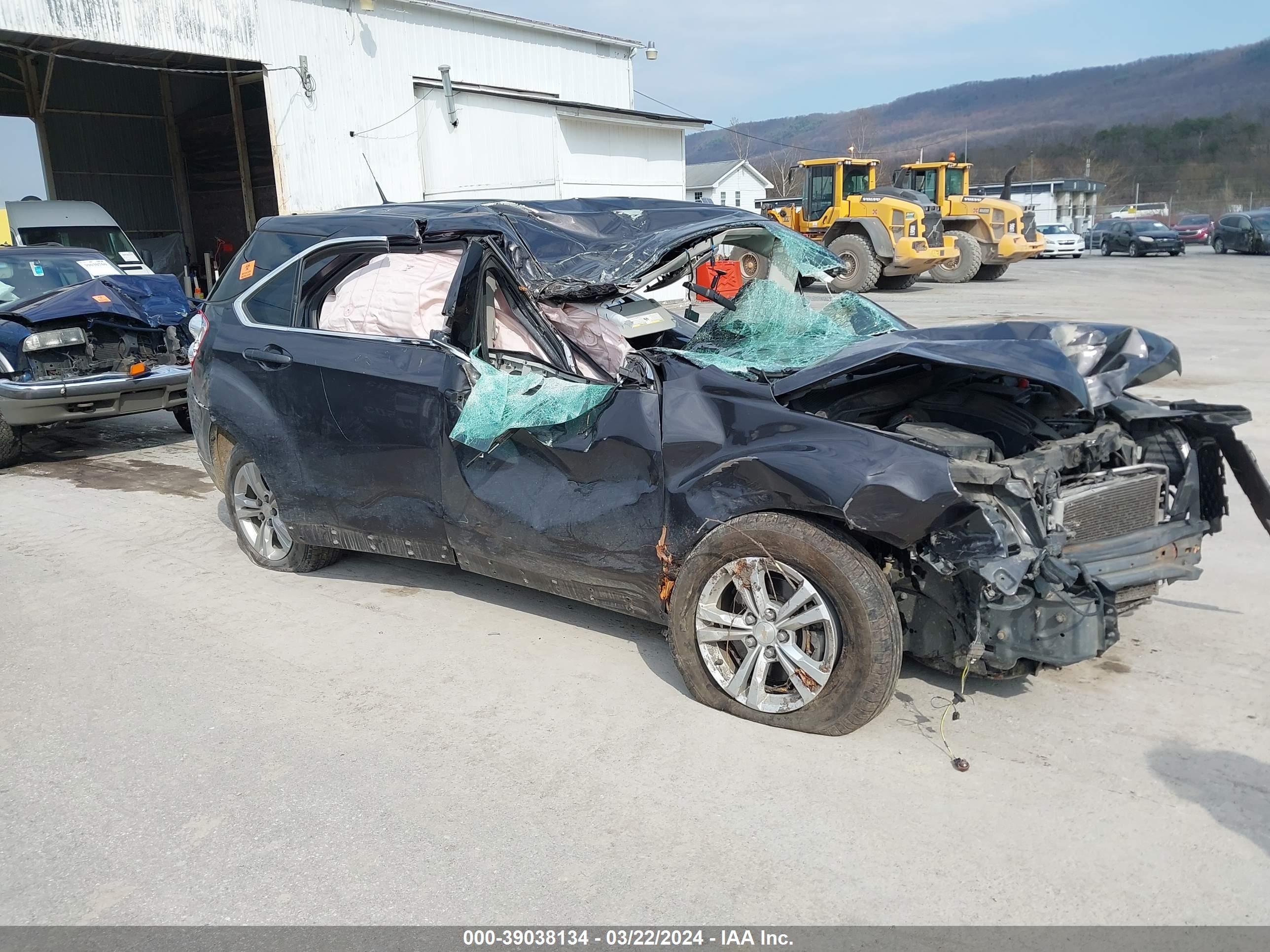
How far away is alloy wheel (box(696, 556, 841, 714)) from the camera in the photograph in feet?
11.3

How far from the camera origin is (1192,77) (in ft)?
546

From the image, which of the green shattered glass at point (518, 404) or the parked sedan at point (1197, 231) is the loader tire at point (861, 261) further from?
the parked sedan at point (1197, 231)

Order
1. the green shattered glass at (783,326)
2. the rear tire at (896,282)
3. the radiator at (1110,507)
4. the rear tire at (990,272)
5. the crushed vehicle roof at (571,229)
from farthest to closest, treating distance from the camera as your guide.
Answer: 1. the rear tire at (990,272)
2. the rear tire at (896,282)
3. the green shattered glass at (783,326)
4. the crushed vehicle roof at (571,229)
5. the radiator at (1110,507)

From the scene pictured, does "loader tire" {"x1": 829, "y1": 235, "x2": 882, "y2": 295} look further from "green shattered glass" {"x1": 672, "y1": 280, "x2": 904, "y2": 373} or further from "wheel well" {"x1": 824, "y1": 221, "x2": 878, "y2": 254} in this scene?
"green shattered glass" {"x1": 672, "y1": 280, "x2": 904, "y2": 373}

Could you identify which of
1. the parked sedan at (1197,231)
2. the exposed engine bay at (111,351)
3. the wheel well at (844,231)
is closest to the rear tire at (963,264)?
the wheel well at (844,231)

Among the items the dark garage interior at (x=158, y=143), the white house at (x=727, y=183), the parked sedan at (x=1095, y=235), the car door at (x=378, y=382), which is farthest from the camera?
the white house at (x=727, y=183)

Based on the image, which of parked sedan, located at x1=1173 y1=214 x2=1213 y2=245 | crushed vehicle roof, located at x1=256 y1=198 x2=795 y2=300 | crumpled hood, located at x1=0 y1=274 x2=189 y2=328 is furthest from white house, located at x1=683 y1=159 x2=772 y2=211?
crushed vehicle roof, located at x1=256 y1=198 x2=795 y2=300

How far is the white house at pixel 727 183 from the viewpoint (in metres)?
66.5

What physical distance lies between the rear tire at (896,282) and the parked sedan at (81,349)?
54.6ft

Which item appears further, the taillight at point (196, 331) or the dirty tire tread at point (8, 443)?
the dirty tire tread at point (8, 443)

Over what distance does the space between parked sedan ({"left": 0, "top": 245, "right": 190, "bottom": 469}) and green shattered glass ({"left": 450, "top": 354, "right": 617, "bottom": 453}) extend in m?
5.58

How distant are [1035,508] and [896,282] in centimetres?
2078

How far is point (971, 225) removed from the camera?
2439 cm

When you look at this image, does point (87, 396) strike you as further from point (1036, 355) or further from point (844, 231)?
point (844, 231)
